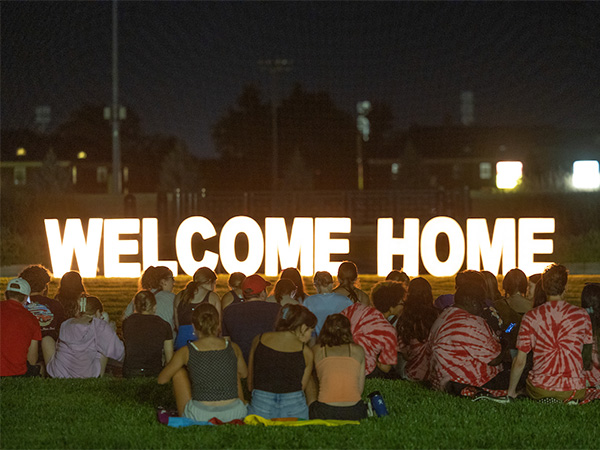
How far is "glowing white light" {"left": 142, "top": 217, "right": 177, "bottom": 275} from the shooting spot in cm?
1975

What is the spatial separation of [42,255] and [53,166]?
55.5 metres

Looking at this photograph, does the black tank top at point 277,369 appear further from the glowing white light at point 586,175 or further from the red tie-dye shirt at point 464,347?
the glowing white light at point 586,175

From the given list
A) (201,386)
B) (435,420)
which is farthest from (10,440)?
(435,420)

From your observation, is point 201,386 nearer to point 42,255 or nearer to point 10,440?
point 10,440

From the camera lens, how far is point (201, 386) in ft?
25.1

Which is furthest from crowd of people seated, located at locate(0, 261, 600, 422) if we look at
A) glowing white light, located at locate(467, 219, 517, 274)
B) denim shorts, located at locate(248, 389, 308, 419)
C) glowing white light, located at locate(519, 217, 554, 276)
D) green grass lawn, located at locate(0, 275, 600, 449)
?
glowing white light, located at locate(519, 217, 554, 276)

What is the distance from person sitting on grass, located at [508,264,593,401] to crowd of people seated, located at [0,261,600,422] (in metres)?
0.01

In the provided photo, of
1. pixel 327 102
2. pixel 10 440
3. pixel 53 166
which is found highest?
pixel 327 102

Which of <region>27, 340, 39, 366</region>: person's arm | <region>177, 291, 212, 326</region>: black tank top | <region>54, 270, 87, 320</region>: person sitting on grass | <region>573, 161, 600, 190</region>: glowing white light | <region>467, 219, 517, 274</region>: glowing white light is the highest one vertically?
<region>573, 161, 600, 190</region>: glowing white light

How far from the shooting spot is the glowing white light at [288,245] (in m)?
19.2

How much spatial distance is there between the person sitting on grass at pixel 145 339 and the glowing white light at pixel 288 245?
9309 mm

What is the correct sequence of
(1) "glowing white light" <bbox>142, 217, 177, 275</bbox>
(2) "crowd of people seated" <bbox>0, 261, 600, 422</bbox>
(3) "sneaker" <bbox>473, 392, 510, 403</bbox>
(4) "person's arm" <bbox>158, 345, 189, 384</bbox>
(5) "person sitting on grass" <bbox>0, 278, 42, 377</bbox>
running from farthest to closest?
(1) "glowing white light" <bbox>142, 217, 177, 275</bbox>
(5) "person sitting on grass" <bbox>0, 278, 42, 377</bbox>
(3) "sneaker" <bbox>473, 392, 510, 403</bbox>
(2) "crowd of people seated" <bbox>0, 261, 600, 422</bbox>
(4) "person's arm" <bbox>158, 345, 189, 384</bbox>

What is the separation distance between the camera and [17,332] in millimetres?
9258

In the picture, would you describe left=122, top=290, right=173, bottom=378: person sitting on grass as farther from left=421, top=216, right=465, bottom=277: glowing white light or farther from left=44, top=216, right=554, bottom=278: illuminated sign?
left=421, top=216, right=465, bottom=277: glowing white light
